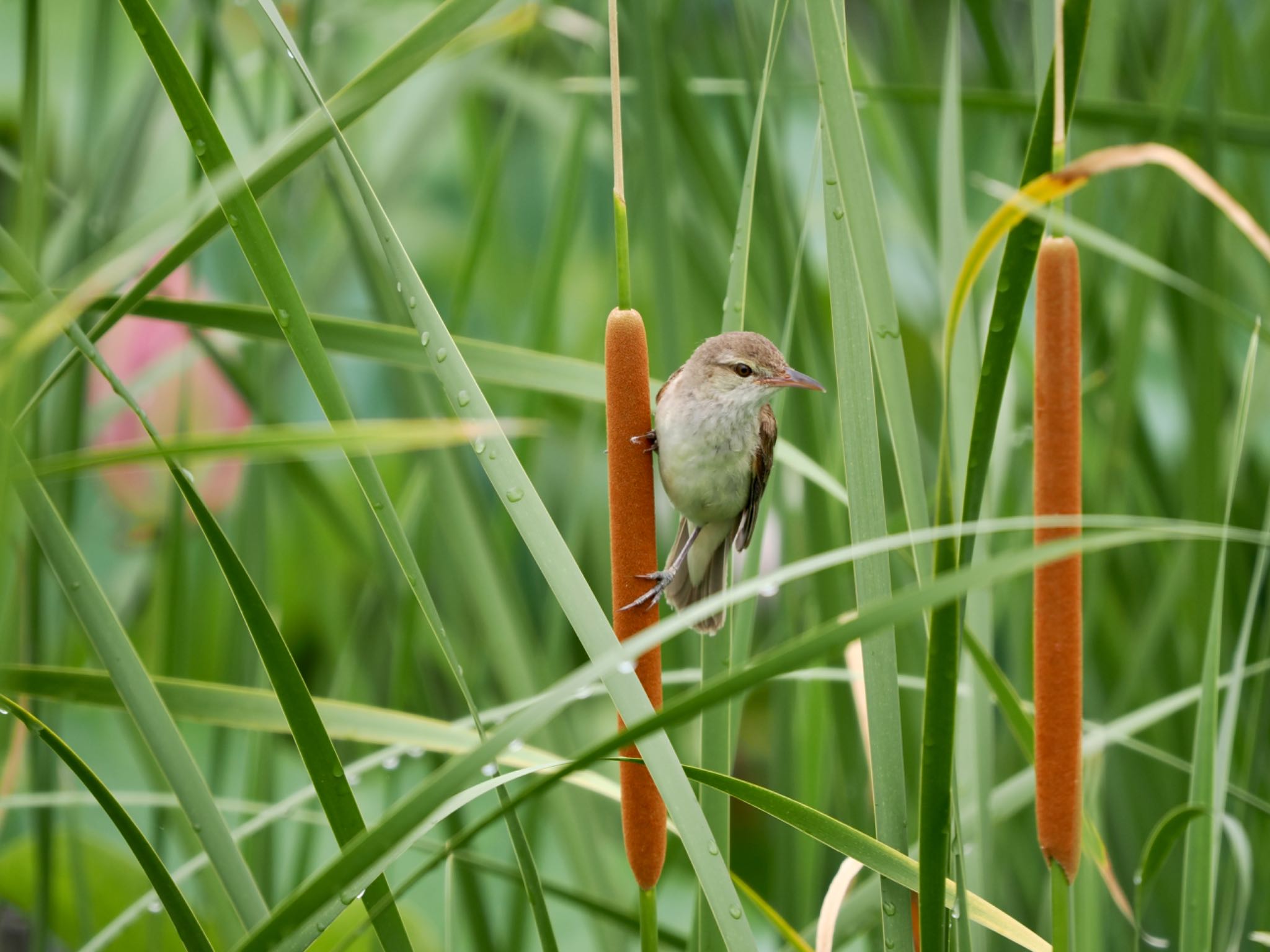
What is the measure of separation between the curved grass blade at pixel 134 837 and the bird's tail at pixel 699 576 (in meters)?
0.68

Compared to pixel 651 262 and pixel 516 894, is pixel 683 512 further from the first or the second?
pixel 516 894

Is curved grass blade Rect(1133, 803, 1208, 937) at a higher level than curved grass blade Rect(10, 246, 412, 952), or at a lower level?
lower

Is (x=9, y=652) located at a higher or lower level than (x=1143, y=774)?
higher

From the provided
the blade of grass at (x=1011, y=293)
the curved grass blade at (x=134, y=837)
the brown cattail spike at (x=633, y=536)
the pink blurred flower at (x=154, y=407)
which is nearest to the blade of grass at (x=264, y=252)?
the brown cattail spike at (x=633, y=536)

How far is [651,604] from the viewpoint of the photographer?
2.59ft

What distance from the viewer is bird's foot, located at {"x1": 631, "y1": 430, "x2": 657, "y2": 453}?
2.58ft

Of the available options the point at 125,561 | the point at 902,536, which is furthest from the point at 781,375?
the point at 125,561

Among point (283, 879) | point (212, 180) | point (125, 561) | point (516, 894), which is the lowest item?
point (283, 879)

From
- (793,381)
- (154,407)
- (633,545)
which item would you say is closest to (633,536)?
(633,545)

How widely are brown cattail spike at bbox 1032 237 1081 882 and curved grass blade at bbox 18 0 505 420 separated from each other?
0.37m

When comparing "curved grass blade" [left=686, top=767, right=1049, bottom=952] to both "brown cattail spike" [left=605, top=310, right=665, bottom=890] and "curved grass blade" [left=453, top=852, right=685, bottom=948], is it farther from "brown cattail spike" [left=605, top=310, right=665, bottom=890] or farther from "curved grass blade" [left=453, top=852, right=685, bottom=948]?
"curved grass blade" [left=453, top=852, right=685, bottom=948]

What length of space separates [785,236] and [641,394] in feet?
1.54

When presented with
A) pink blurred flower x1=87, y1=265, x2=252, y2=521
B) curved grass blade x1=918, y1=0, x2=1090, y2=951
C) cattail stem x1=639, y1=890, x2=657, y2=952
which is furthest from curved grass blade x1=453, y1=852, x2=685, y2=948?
pink blurred flower x1=87, y1=265, x2=252, y2=521

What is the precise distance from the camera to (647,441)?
1023 millimetres
